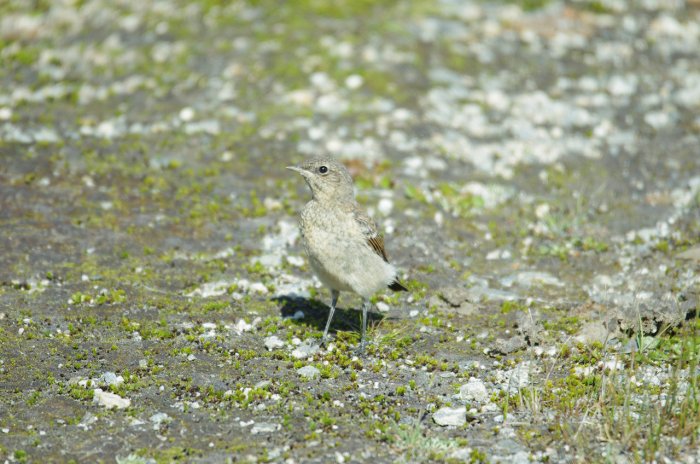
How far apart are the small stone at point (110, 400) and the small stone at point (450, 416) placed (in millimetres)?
3232

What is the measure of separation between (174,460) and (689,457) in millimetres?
4826

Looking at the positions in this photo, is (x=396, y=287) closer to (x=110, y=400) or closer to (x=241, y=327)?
(x=241, y=327)

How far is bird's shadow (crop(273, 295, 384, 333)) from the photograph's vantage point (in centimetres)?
1045

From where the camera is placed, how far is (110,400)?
8.18 m

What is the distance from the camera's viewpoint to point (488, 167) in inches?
578

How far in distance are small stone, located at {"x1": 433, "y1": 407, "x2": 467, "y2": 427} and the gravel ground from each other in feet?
0.14

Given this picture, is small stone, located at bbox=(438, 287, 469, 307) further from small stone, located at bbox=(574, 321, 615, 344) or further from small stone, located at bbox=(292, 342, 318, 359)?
small stone, located at bbox=(292, 342, 318, 359)

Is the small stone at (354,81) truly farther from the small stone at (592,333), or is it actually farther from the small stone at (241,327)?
the small stone at (592,333)

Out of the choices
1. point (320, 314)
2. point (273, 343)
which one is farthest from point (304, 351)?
point (320, 314)

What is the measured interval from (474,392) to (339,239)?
2.55 metres

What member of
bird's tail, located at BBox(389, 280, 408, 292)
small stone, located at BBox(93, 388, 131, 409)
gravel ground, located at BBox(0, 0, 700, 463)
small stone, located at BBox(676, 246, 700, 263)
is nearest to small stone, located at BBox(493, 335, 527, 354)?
gravel ground, located at BBox(0, 0, 700, 463)

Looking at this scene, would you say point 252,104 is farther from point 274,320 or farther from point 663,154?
point 663,154

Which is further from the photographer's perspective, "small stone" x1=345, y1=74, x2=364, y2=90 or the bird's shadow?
"small stone" x1=345, y1=74, x2=364, y2=90

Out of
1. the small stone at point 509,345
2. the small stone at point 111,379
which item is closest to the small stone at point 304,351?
the small stone at point 111,379
